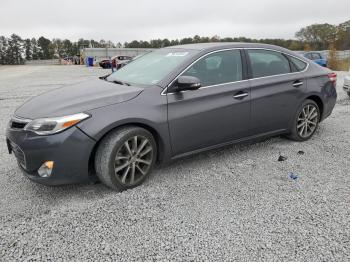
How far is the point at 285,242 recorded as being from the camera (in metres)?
2.50

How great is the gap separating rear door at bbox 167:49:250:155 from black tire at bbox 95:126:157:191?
1.10 feet

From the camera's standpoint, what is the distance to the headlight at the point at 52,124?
9.52 feet

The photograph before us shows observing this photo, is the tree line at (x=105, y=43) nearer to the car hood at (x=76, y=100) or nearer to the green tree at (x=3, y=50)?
the green tree at (x=3, y=50)

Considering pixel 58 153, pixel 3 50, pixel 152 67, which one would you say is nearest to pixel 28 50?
pixel 3 50

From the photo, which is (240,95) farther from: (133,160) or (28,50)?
(28,50)

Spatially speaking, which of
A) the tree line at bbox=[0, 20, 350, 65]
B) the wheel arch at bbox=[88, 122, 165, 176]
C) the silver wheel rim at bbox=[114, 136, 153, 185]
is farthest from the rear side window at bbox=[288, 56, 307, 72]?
the tree line at bbox=[0, 20, 350, 65]

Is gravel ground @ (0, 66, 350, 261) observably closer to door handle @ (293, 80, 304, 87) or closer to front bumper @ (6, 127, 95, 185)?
front bumper @ (6, 127, 95, 185)

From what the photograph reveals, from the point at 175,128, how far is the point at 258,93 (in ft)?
4.43

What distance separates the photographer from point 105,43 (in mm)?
79188

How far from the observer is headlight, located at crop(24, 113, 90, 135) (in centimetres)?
290

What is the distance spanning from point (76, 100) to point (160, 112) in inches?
34.9

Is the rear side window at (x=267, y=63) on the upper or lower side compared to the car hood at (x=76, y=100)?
upper

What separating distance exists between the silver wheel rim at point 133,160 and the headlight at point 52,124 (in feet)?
1.81

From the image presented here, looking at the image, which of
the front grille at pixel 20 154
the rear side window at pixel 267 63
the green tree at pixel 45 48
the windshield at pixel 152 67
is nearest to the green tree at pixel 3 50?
the green tree at pixel 45 48
